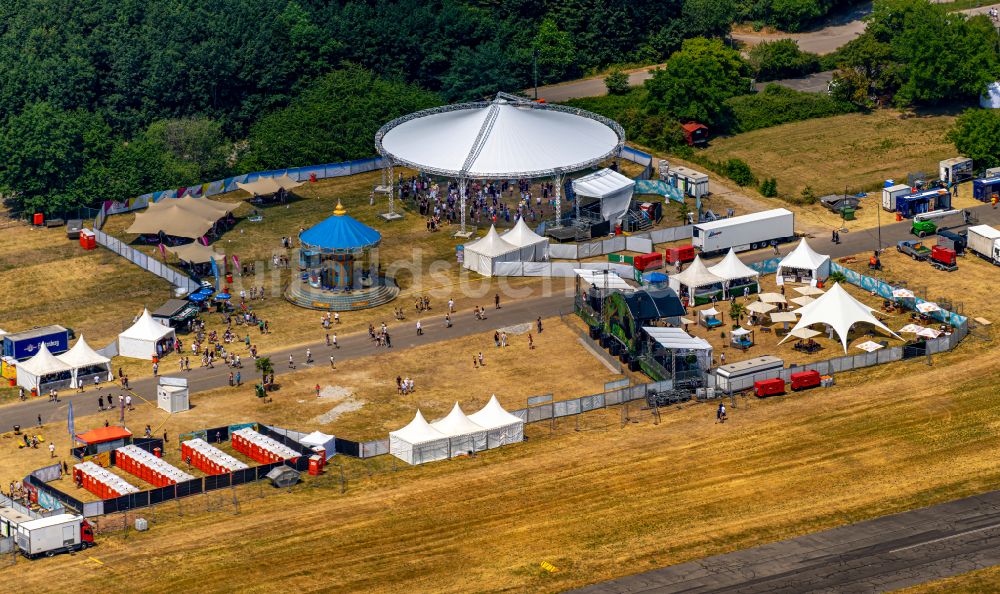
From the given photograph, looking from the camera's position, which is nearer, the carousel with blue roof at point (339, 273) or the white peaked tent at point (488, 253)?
the carousel with blue roof at point (339, 273)

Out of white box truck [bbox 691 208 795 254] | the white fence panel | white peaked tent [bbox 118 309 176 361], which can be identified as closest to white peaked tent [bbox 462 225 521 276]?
the white fence panel

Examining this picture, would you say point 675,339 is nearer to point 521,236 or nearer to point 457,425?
point 457,425

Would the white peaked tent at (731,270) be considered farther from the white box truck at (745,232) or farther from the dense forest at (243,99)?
the dense forest at (243,99)

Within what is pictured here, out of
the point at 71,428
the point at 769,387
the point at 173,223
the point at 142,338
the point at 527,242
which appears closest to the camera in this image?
the point at 71,428

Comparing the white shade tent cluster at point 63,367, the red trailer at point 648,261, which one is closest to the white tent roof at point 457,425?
the white shade tent cluster at point 63,367

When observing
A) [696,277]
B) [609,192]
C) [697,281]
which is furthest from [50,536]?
[609,192]

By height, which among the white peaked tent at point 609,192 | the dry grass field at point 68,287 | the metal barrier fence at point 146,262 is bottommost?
the dry grass field at point 68,287

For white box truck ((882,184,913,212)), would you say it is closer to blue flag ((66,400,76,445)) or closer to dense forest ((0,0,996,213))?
dense forest ((0,0,996,213))
